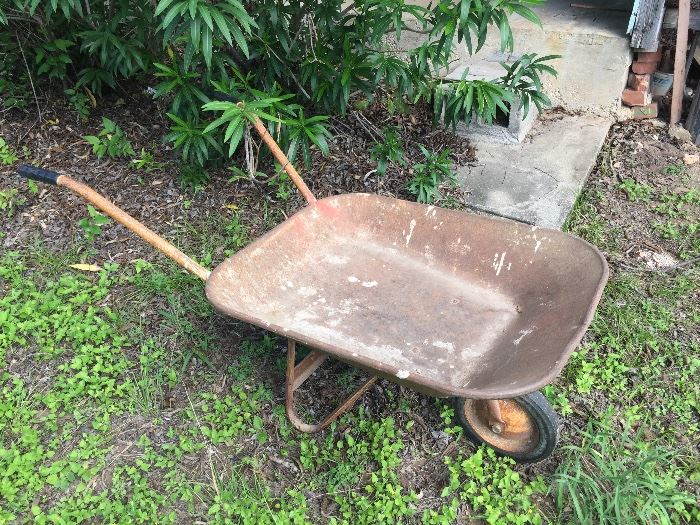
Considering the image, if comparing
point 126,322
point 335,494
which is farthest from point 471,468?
point 126,322

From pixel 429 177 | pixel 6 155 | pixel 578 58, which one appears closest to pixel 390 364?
pixel 429 177

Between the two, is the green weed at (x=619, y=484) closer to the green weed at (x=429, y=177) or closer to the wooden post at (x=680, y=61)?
the green weed at (x=429, y=177)

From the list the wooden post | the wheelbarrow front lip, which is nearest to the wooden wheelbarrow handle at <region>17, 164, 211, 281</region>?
the wheelbarrow front lip

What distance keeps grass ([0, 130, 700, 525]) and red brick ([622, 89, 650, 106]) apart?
1.70 metres

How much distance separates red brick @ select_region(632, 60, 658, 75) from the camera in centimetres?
411

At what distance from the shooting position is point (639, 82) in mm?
4148

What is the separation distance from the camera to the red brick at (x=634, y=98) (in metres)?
4.15

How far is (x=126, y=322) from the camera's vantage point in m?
2.84

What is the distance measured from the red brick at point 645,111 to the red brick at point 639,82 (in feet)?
0.41

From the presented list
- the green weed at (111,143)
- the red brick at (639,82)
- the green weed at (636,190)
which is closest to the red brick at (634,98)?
the red brick at (639,82)

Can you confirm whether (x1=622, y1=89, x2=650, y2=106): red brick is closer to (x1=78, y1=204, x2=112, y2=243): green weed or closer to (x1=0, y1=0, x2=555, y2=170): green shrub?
(x1=0, y1=0, x2=555, y2=170): green shrub

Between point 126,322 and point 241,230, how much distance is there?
0.85 metres

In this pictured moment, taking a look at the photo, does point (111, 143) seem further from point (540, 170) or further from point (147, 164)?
point (540, 170)

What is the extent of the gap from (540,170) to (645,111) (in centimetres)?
125
